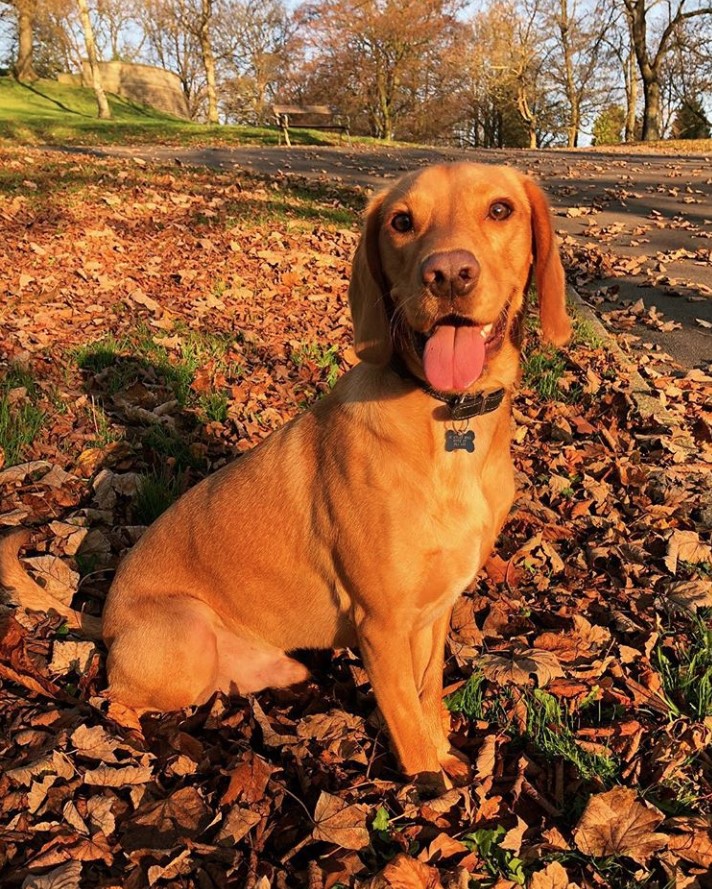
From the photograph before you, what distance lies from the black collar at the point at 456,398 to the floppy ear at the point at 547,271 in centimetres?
43

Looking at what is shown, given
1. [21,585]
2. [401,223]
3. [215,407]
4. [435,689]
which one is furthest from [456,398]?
[215,407]

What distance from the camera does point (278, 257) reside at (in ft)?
25.3

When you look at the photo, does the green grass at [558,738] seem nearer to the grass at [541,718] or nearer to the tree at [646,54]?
the grass at [541,718]

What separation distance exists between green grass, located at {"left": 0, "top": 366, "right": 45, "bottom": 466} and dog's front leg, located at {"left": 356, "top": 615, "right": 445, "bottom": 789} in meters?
2.62

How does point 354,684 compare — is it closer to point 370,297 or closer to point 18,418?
point 370,297

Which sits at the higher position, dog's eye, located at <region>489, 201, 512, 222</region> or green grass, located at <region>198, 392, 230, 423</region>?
dog's eye, located at <region>489, 201, 512, 222</region>

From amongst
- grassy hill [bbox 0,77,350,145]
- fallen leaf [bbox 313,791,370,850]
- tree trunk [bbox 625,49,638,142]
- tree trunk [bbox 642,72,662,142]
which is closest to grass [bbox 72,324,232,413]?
fallen leaf [bbox 313,791,370,850]

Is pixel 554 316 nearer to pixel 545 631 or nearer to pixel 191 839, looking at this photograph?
pixel 545 631

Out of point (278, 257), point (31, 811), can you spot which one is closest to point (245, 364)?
point (278, 257)

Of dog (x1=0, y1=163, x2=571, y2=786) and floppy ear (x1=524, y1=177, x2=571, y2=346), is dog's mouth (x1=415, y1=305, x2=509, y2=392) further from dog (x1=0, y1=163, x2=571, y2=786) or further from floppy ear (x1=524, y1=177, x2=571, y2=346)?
floppy ear (x1=524, y1=177, x2=571, y2=346)

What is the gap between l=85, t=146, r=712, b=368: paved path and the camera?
6.63 m

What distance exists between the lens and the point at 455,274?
6.70ft

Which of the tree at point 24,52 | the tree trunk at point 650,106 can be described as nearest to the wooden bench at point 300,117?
the tree trunk at point 650,106

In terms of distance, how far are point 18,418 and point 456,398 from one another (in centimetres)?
302
